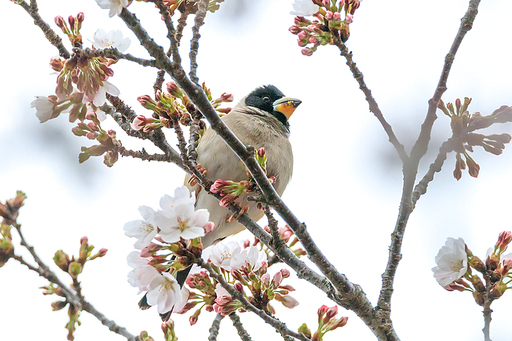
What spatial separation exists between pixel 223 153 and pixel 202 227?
54.4 inches

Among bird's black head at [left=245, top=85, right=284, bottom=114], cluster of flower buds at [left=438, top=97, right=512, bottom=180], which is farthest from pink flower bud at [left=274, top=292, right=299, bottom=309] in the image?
bird's black head at [left=245, top=85, right=284, bottom=114]

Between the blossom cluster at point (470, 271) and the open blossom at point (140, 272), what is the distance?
4.07 ft

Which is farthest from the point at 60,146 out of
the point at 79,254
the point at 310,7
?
the point at 310,7

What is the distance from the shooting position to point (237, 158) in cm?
372

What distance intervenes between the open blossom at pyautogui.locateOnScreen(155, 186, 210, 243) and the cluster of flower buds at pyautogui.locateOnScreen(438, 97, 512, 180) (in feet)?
3.89

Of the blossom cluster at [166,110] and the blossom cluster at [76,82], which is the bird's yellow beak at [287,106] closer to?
the blossom cluster at [166,110]

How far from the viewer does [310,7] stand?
262 cm

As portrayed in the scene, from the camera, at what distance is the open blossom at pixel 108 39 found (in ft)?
10.4

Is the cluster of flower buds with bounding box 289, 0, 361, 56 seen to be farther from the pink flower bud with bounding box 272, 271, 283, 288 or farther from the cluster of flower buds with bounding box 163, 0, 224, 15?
the pink flower bud with bounding box 272, 271, 283, 288

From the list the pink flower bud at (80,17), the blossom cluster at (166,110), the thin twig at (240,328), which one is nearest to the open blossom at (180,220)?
the blossom cluster at (166,110)

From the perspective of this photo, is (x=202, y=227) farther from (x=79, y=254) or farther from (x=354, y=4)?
(x=354, y=4)

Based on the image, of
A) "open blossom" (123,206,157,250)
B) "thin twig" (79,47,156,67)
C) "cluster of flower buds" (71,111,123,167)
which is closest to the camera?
"thin twig" (79,47,156,67)

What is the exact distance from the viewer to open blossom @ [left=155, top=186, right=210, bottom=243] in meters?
2.29

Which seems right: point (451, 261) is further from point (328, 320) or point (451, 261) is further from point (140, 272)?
point (140, 272)
